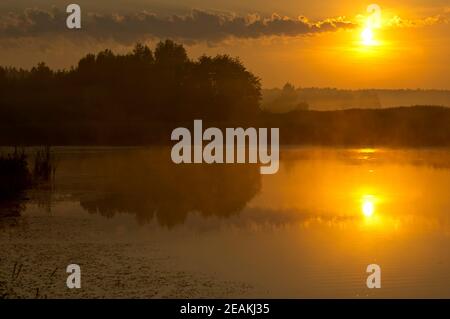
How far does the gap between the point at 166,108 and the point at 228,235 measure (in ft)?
134

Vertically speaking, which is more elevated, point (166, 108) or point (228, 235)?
point (166, 108)

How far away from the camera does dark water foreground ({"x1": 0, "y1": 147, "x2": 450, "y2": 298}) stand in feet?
36.9

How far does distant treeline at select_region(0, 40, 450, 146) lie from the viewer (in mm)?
50969

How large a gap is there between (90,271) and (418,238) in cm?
676

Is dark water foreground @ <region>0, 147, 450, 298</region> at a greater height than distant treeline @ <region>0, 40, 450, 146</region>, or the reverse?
distant treeline @ <region>0, 40, 450, 146</region>

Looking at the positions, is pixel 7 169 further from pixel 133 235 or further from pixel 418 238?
pixel 418 238

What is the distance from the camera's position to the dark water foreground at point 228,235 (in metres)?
11.3

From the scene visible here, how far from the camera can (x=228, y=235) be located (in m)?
15.3

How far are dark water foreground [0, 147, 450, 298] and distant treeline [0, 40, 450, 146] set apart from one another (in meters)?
24.4

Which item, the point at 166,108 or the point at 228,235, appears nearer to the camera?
the point at 228,235

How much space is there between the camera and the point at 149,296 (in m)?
10.5

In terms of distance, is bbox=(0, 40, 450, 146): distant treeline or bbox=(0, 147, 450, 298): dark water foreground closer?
bbox=(0, 147, 450, 298): dark water foreground

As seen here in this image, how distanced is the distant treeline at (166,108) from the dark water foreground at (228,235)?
2438 centimetres
